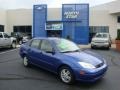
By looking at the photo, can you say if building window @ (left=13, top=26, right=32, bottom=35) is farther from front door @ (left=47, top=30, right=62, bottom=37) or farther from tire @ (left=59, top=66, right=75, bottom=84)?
tire @ (left=59, top=66, right=75, bottom=84)

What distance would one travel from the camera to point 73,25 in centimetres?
3538

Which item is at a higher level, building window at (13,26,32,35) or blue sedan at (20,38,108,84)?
building window at (13,26,32,35)

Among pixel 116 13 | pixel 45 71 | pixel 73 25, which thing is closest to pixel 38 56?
pixel 45 71

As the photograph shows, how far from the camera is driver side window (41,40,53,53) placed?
8614 mm

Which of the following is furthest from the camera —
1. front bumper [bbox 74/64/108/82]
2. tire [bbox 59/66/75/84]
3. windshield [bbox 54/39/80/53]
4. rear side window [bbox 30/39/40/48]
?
rear side window [bbox 30/39/40/48]

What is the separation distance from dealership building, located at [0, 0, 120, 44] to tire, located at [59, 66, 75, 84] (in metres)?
27.0

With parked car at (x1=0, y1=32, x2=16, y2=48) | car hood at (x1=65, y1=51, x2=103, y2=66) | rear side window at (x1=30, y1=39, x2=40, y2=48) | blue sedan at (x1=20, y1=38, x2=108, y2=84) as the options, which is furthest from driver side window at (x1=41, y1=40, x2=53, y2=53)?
parked car at (x1=0, y1=32, x2=16, y2=48)

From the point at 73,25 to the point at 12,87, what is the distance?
2869cm

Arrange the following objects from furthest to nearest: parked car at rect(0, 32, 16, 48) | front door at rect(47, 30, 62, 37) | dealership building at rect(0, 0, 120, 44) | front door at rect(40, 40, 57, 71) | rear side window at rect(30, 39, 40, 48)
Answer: front door at rect(47, 30, 62, 37) < dealership building at rect(0, 0, 120, 44) < parked car at rect(0, 32, 16, 48) < rear side window at rect(30, 39, 40, 48) < front door at rect(40, 40, 57, 71)

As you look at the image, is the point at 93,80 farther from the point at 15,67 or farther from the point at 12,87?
the point at 15,67

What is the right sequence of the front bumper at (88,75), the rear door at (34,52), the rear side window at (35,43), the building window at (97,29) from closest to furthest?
the front bumper at (88,75), the rear door at (34,52), the rear side window at (35,43), the building window at (97,29)

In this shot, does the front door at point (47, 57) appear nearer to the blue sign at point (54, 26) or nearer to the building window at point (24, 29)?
the blue sign at point (54, 26)

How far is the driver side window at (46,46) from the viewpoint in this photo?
8.61 meters

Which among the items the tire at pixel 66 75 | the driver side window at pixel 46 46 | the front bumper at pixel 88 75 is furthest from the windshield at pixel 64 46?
the front bumper at pixel 88 75
